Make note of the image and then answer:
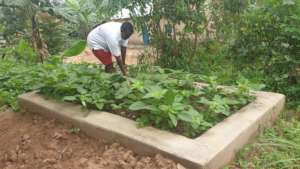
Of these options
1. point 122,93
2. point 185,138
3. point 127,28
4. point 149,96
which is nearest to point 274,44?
point 127,28

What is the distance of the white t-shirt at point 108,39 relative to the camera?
5.58 meters

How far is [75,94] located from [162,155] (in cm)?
145

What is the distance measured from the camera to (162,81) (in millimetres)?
3816

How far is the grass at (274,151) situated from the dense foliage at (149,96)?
0.36 m

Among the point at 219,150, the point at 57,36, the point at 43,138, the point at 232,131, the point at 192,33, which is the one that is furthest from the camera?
the point at 57,36

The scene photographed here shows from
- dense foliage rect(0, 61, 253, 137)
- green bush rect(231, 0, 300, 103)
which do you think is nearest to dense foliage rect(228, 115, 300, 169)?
dense foliage rect(0, 61, 253, 137)

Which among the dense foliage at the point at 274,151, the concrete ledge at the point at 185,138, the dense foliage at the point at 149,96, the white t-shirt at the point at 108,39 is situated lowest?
the dense foliage at the point at 274,151

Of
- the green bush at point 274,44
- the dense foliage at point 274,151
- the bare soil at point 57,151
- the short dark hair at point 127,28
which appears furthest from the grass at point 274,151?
the short dark hair at point 127,28

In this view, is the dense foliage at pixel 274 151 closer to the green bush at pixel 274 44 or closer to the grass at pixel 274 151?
the grass at pixel 274 151

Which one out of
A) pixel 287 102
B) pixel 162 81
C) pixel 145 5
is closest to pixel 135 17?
pixel 145 5

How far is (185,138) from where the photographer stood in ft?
9.25

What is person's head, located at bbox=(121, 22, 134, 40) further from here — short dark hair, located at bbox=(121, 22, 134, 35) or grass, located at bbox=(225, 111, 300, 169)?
grass, located at bbox=(225, 111, 300, 169)

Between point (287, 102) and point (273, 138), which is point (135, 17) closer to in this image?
point (287, 102)

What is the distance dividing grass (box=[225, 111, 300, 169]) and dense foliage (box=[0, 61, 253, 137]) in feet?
1.18
